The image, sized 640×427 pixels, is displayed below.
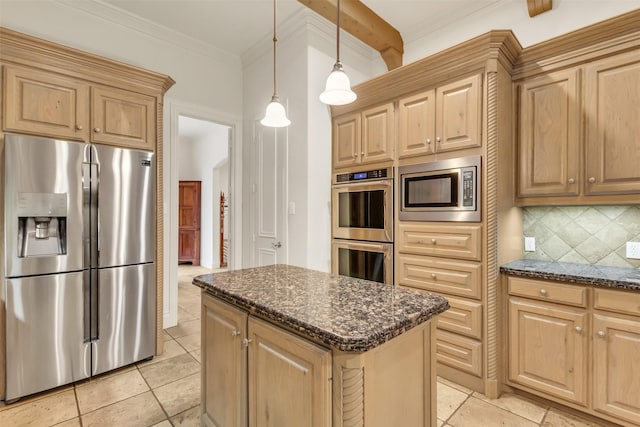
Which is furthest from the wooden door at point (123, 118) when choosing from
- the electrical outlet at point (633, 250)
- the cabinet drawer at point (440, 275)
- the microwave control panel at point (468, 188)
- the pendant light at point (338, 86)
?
the electrical outlet at point (633, 250)

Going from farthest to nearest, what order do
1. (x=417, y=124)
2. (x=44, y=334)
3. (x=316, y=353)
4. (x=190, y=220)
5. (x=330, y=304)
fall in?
(x=190, y=220), (x=417, y=124), (x=44, y=334), (x=330, y=304), (x=316, y=353)

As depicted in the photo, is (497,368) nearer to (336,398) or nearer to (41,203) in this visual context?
(336,398)

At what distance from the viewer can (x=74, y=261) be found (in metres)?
2.28

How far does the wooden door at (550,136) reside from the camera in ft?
6.87

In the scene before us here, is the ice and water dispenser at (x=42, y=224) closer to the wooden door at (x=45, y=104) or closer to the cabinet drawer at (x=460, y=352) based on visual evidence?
the wooden door at (x=45, y=104)

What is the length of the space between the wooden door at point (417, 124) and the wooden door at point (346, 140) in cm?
46

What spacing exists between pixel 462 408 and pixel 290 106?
2.97 m

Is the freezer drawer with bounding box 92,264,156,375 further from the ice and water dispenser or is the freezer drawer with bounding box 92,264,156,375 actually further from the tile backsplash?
the tile backsplash

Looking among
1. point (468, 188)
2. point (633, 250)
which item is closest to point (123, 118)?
point (468, 188)

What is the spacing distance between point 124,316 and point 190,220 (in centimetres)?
543

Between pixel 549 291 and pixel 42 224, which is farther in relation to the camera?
pixel 42 224

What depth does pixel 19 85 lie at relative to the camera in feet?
6.93

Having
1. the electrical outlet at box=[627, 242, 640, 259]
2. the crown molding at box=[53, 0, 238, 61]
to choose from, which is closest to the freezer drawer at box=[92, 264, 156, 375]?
the crown molding at box=[53, 0, 238, 61]

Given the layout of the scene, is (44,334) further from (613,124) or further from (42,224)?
(613,124)
